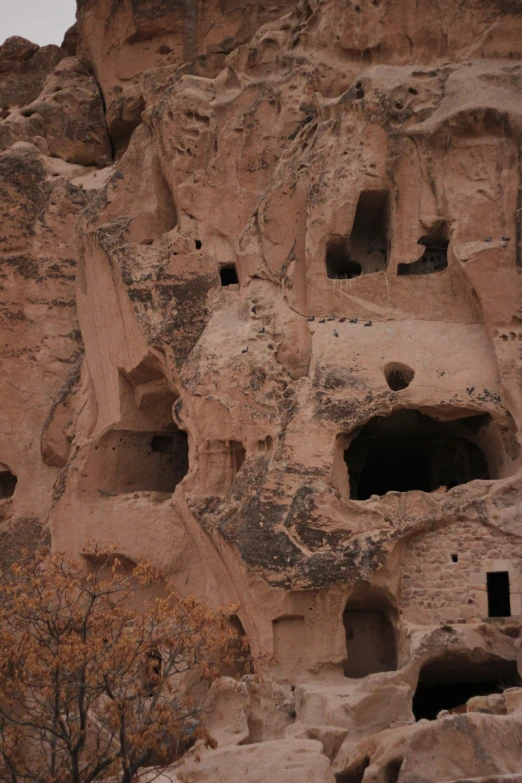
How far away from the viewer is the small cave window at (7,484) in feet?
66.9

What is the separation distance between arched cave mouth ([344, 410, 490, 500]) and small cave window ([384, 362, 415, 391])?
62cm

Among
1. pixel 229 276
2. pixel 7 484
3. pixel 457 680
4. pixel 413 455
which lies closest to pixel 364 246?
pixel 229 276

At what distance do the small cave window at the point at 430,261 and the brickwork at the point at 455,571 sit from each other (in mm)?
4550

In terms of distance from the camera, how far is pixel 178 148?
19.1 metres

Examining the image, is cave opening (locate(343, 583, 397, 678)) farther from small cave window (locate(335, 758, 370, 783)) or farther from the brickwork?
small cave window (locate(335, 758, 370, 783))

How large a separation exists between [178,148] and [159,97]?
1598 mm

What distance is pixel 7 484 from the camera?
20594 mm

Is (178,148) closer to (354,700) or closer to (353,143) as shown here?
(353,143)

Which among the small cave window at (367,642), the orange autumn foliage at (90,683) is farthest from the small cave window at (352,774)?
the small cave window at (367,642)

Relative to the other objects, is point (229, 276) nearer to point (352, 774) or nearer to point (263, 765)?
point (263, 765)

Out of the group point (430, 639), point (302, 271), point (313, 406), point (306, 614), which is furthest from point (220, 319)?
point (430, 639)

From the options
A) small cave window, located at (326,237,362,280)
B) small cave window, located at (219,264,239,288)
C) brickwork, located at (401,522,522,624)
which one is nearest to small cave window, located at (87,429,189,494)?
small cave window, located at (219,264,239,288)

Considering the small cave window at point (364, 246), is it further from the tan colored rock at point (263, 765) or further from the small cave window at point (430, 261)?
the tan colored rock at point (263, 765)

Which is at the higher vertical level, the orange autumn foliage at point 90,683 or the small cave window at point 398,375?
the small cave window at point 398,375
